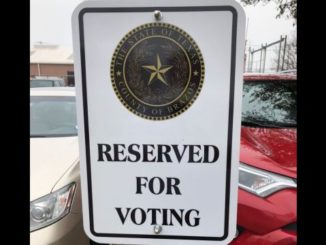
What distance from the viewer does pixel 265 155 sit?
175 centimetres

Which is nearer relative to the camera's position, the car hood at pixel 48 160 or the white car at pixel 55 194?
the white car at pixel 55 194

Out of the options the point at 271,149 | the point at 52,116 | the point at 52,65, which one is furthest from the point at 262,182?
the point at 52,65

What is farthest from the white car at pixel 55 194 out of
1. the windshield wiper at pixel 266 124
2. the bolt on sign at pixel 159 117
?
the windshield wiper at pixel 266 124

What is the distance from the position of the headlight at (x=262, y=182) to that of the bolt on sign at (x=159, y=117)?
0.50 metres

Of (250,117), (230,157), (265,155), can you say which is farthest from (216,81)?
(250,117)

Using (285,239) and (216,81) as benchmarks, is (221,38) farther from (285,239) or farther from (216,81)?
(285,239)

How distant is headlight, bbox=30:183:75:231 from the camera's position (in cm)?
167

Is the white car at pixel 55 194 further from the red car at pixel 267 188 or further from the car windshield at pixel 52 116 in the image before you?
the red car at pixel 267 188

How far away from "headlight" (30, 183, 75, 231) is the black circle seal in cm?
96

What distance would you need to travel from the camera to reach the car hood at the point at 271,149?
165 centimetres

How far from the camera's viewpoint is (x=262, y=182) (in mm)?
1607

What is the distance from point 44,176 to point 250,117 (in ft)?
5.35

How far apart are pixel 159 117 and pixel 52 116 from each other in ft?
7.36

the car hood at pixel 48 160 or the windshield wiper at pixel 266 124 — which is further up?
the windshield wiper at pixel 266 124
